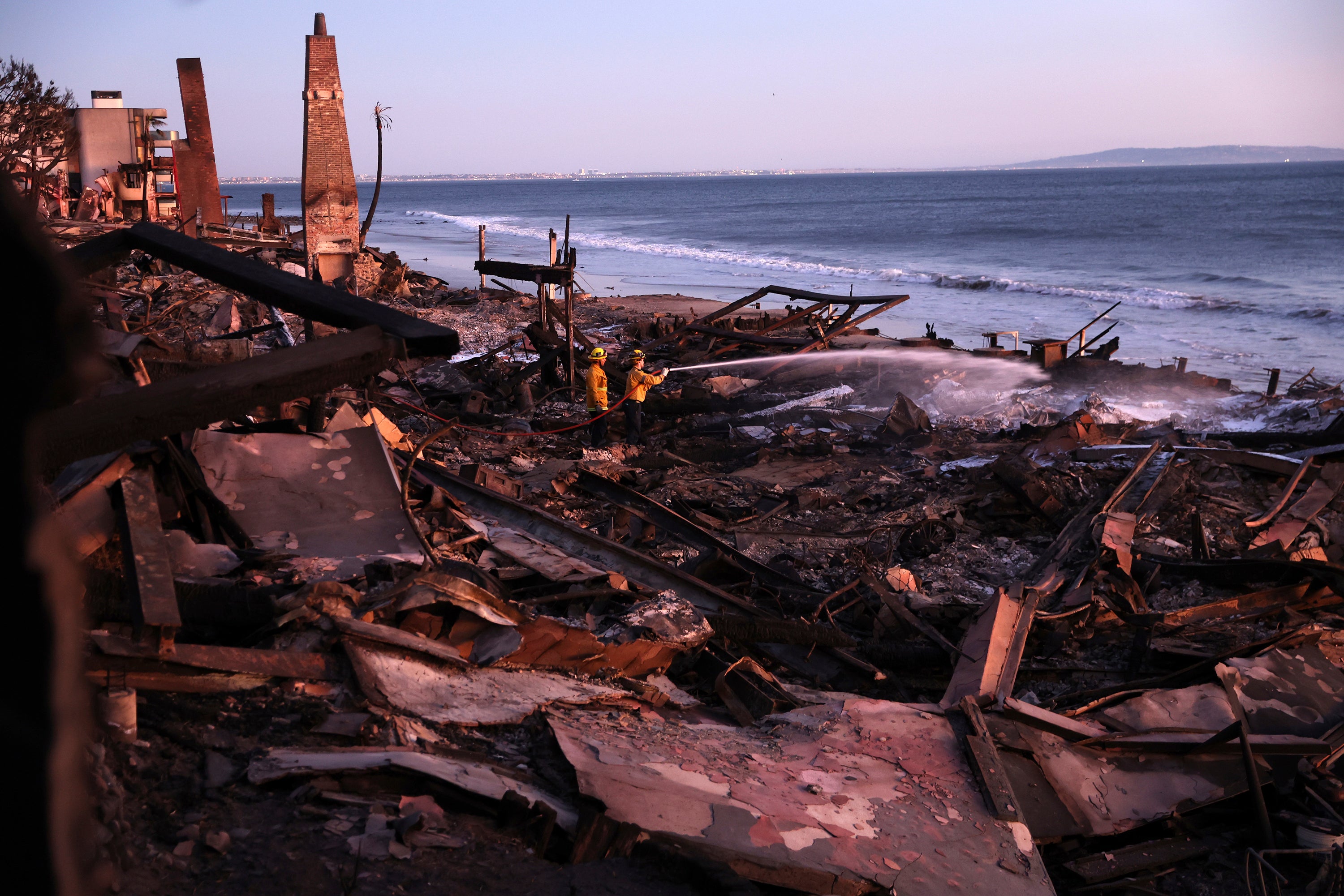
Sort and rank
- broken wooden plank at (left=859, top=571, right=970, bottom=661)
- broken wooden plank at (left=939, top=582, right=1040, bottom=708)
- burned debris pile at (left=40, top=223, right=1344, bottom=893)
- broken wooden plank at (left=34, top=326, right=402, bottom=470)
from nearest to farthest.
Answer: broken wooden plank at (left=34, top=326, right=402, bottom=470), burned debris pile at (left=40, top=223, right=1344, bottom=893), broken wooden plank at (left=939, top=582, right=1040, bottom=708), broken wooden plank at (left=859, top=571, right=970, bottom=661)

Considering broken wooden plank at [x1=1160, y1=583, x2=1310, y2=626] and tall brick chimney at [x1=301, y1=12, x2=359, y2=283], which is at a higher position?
tall brick chimney at [x1=301, y1=12, x2=359, y2=283]

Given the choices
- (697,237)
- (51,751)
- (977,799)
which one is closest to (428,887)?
(51,751)

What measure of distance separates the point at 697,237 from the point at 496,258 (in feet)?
88.3

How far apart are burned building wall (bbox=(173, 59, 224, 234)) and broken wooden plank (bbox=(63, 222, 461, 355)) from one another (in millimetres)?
26541

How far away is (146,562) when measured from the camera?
348 cm

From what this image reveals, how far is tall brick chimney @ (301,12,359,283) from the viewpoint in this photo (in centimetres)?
1491

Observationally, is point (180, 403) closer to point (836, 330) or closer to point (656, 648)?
point (656, 648)

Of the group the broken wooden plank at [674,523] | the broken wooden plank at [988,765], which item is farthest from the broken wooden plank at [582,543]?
the broken wooden plank at [988,765]

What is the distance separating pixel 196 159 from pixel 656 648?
28.9m

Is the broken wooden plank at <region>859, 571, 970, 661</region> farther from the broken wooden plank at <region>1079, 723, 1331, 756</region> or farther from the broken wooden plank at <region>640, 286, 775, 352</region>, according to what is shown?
the broken wooden plank at <region>640, 286, 775, 352</region>

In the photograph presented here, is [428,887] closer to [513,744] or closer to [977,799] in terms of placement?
[513,744]

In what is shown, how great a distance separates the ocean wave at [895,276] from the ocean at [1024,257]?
0.16 metres

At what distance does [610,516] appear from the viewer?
8.70 metres

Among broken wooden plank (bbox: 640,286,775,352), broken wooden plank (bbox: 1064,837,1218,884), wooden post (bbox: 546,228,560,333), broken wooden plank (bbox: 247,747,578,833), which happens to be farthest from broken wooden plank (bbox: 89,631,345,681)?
broken wooden plank (bbox: 640,286,775,352)
